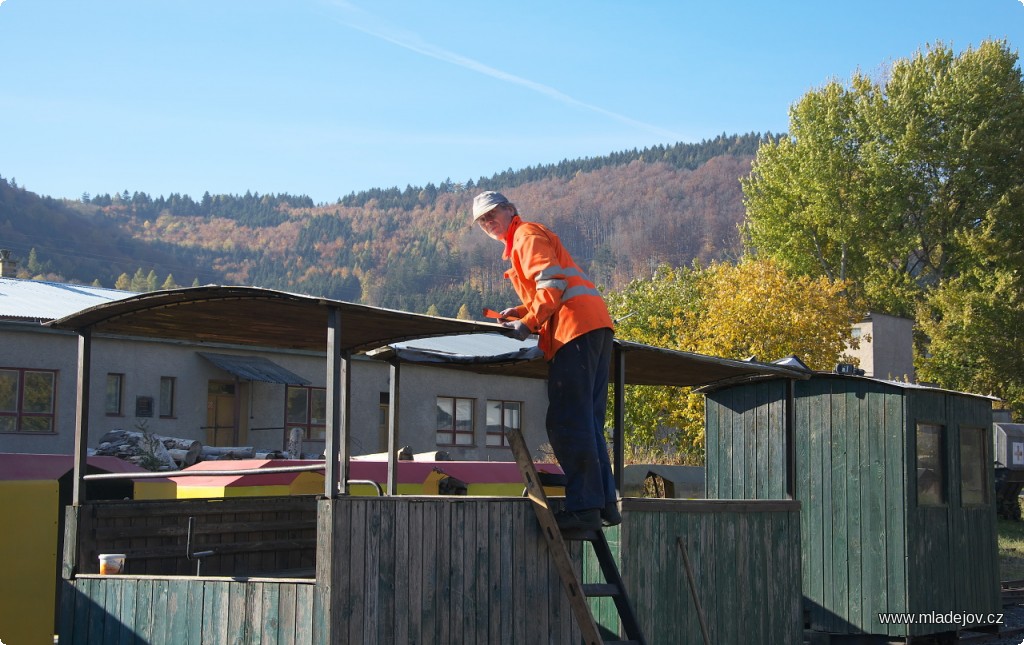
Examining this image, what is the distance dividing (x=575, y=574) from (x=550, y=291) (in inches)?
75.3

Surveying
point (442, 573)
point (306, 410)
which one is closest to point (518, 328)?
point (442, 573)

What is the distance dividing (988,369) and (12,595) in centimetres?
4298

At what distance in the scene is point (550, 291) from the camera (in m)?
7.11

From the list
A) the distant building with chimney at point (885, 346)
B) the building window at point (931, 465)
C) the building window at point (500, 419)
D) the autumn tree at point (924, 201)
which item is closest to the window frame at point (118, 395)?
the building window at point (500, 419)

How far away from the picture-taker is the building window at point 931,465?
521 inches

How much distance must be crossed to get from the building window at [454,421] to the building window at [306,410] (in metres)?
3.76

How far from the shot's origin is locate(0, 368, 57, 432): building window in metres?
27.2

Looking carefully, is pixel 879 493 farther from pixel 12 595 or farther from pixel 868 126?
pixel 868 126

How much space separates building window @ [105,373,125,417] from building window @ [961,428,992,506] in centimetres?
2140

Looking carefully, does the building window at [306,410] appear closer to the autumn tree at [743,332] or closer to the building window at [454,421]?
the building window at [454,421]

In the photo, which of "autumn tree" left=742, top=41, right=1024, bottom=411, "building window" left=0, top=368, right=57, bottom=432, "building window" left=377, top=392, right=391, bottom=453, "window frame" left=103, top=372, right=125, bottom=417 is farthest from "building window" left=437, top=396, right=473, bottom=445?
"autumn tree" left=742, top=41, right=1024, bottom=411

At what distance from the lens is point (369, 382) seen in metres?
34.0

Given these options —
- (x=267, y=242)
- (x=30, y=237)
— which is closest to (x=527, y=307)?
(x=30, y=237)

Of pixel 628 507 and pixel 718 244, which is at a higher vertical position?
pixel 718 244
